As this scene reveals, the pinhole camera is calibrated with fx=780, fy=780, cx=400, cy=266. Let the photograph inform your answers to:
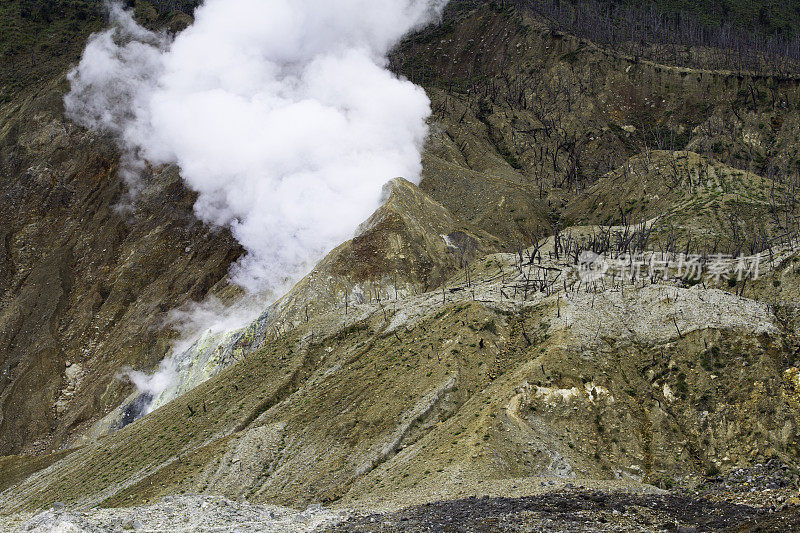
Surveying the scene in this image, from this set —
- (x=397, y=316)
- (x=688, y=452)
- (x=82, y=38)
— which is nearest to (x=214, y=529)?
(x=688, y=452)

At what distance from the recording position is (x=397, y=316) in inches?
2537

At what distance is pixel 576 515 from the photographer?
3303 centimetres

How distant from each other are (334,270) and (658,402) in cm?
3832
